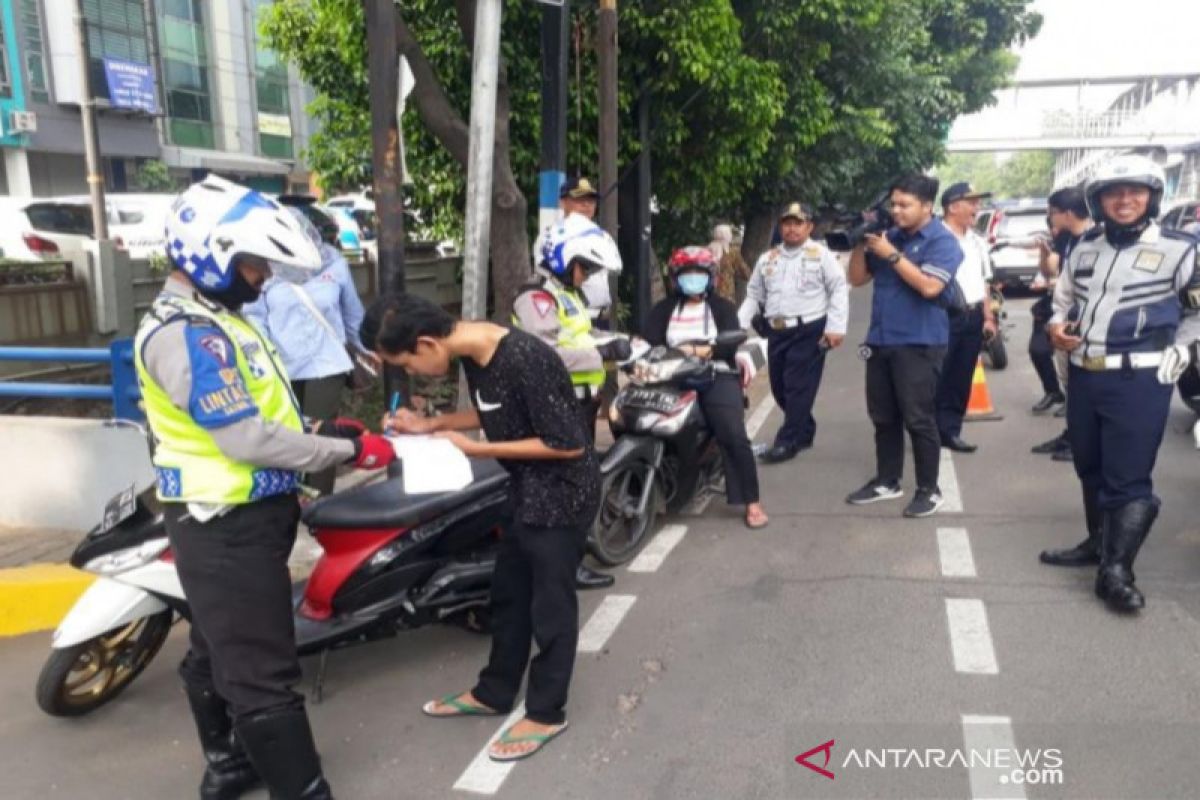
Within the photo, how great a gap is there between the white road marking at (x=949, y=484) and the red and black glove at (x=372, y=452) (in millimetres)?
3774

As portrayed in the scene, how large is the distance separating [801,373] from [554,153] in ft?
7.31

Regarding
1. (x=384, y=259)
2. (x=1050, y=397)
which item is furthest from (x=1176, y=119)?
(x=384, y=259)

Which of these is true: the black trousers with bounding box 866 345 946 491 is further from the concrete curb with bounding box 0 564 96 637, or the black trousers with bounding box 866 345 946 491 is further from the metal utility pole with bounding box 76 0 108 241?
the metal utility pole with bounding box 76 0 108 241

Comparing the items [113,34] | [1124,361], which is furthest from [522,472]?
[113,34]

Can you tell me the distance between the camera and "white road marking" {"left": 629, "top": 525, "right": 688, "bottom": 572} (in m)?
4.93

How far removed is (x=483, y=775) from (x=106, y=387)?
9.53ft

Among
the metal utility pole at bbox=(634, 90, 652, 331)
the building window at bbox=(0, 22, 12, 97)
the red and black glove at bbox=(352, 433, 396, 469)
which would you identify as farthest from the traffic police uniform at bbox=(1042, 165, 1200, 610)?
the building window at bbox=(0, 22, 12, 97)

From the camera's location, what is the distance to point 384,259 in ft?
17.7

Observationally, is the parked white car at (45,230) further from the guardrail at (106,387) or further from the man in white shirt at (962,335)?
the man in white shirt at (962,335)

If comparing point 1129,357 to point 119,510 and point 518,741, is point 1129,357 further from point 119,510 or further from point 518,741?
point 119,510

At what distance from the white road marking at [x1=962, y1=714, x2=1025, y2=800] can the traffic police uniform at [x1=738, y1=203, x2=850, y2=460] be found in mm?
3395

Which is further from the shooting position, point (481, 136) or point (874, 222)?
point (481, 136)

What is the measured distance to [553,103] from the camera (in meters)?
6.89

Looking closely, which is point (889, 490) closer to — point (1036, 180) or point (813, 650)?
point (813, 650)
